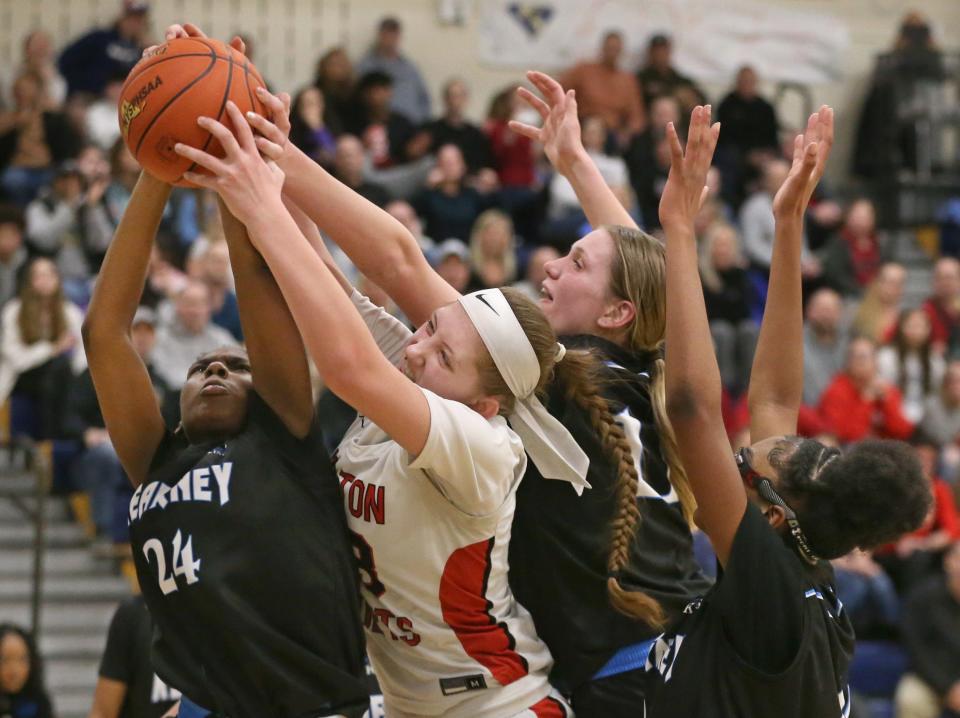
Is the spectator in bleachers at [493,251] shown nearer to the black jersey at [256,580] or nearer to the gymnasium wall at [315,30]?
the gymnasium wall at [315,30]

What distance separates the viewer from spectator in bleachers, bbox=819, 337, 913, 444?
34.1ft

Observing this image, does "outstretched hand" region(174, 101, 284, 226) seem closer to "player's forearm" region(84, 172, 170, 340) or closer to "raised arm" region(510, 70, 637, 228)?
"player's forearm" region(84, 172, 170, 340)

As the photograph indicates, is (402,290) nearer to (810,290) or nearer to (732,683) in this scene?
(732,683)

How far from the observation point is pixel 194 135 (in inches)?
124

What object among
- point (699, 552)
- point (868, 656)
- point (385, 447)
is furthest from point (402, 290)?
point (868, 656)

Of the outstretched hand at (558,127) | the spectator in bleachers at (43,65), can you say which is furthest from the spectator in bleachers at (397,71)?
the outstretched hand at (558,127)

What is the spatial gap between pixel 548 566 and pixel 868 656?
5981 millimetres

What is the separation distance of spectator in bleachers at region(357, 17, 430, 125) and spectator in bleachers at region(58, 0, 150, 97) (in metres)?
2.07

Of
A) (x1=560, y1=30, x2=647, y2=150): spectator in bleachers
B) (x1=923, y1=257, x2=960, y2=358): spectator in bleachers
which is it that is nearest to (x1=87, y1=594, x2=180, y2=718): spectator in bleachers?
(x1=923, y1=257, x2=960, y2=358): spectator in bleachers

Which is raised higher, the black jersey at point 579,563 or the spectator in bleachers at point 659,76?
the black jersey at point 579,563

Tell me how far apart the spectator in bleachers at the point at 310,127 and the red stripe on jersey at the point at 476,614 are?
844 centimetres

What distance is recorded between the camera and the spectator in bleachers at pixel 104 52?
12.3m

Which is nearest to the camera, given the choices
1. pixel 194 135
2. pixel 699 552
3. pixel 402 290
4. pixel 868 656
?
pixel 194 135

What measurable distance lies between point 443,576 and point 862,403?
25.2ft
